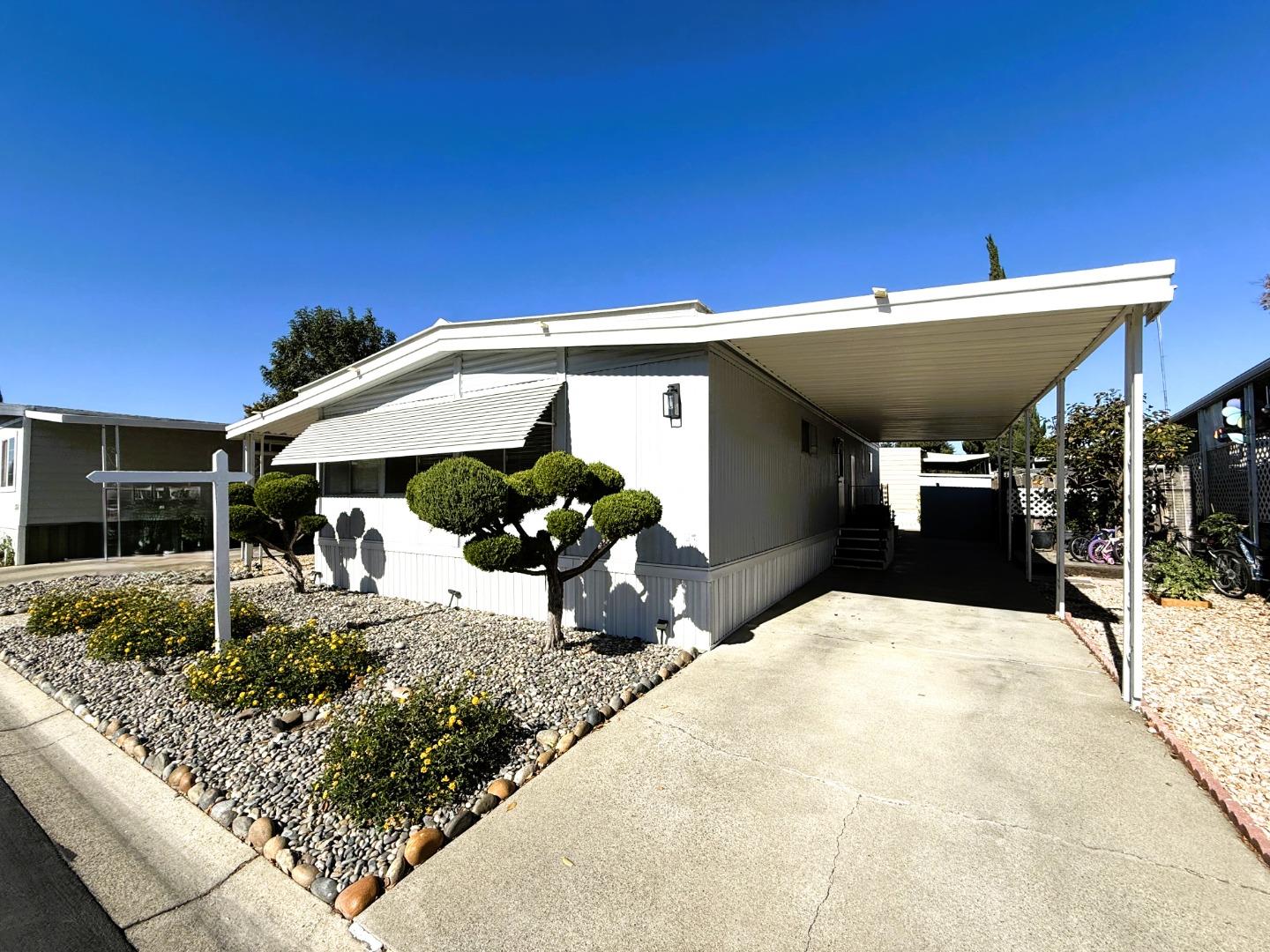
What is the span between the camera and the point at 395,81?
8.14m

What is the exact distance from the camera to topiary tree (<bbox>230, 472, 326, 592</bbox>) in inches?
319

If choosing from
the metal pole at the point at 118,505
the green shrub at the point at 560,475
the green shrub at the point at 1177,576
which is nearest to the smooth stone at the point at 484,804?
the green shrub at the point at 560,475

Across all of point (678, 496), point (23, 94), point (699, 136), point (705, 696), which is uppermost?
point (699, 136)

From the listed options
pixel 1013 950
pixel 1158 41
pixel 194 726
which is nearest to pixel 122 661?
pixel 194 726

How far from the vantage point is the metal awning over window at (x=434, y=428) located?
6023 mm

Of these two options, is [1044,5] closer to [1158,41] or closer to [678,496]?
[1158,41]

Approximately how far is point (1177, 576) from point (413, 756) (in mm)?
9985

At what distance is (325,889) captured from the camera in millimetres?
2213

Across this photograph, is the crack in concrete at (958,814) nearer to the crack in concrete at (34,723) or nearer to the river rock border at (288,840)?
the river rock border at (288,840)

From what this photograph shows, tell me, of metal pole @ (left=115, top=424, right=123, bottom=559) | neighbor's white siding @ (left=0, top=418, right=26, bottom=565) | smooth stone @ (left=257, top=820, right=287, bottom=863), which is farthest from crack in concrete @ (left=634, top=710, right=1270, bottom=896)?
neighbor's white siding @ (left=0, top=418, right=26, bottom=565)

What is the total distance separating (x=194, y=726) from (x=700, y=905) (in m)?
3.70

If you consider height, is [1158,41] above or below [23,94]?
above

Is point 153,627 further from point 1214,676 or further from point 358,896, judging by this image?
point 1214,676

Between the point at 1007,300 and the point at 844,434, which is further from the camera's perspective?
the point at 844,434
